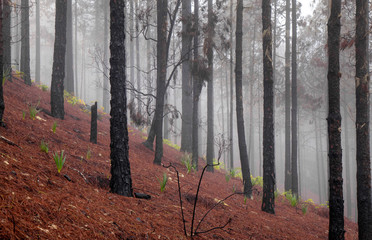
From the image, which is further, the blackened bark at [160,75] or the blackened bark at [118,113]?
the blackened bark at [160,75]

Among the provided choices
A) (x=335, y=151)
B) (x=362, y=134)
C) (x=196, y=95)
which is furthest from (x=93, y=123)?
(x=362, y=134)

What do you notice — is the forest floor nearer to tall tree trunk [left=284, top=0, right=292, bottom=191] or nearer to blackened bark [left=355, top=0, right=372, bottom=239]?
blackened bark [left=355, top=0, right=372, bottom=239]

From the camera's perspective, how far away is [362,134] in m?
5.75

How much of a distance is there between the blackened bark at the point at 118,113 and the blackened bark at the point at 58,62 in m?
5.43

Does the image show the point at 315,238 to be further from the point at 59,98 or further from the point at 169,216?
the point at 59,98

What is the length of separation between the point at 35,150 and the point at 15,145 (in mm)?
447

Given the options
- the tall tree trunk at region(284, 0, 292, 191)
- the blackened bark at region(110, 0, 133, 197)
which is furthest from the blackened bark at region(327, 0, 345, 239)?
the tall tree trunk at region(284, 0, 292, 191)

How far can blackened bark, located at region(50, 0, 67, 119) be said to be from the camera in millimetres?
8914

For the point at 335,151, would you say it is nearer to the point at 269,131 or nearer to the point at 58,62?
the point at 269,131

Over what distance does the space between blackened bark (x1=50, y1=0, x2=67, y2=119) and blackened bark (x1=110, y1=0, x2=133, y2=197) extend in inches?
214

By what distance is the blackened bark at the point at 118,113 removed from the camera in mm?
4410

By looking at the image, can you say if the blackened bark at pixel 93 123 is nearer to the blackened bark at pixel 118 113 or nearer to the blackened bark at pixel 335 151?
the blackened bark at pixel 118 113

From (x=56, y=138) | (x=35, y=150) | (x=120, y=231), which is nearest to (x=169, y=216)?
(x=120, y=231)

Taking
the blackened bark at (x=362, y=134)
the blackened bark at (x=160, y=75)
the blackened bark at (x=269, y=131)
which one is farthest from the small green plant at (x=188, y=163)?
the blackened bark at (x=362, y=134)
